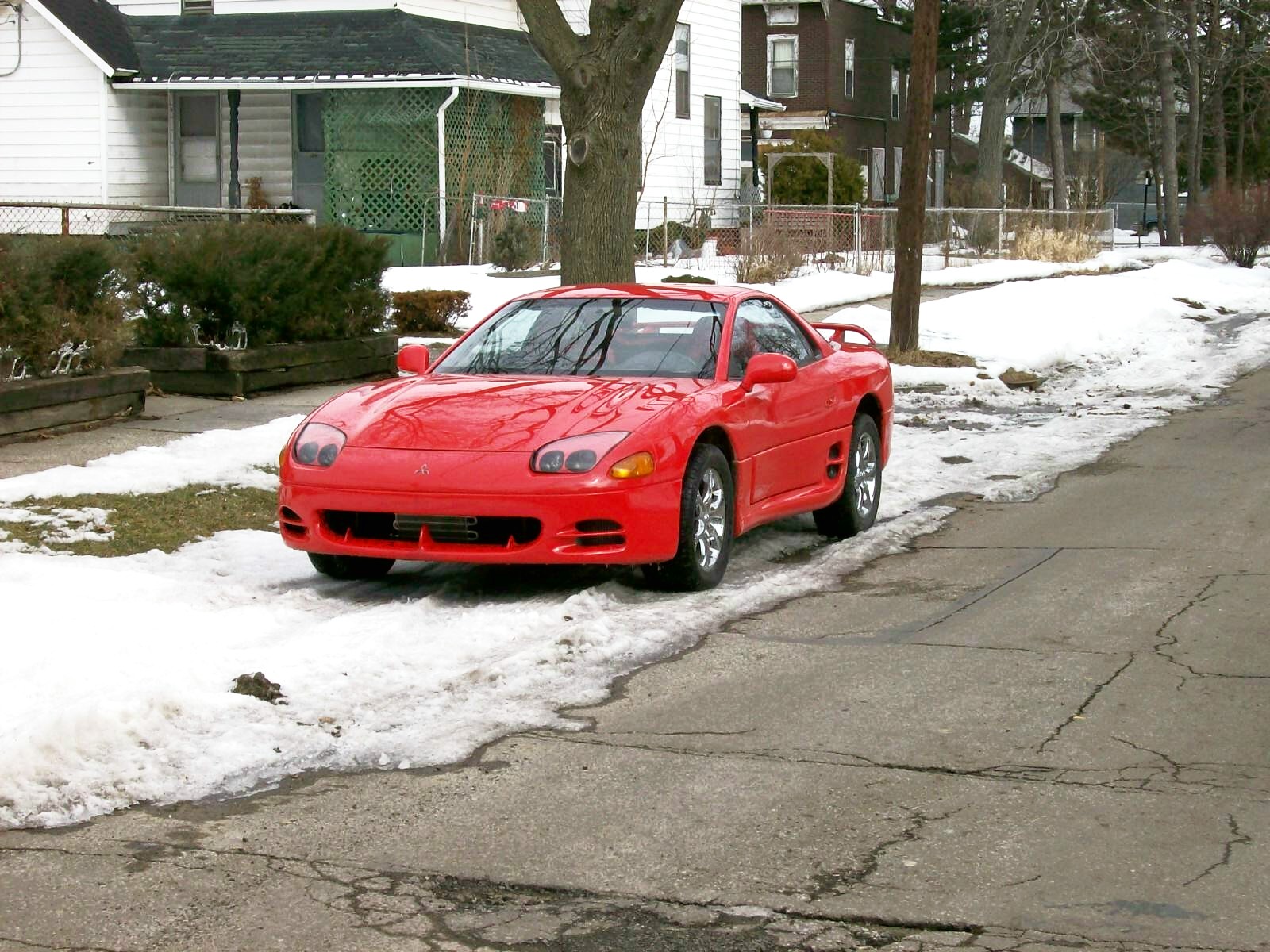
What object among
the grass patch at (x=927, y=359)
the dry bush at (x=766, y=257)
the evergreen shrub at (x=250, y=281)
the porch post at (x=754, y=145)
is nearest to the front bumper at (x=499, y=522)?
the evergreen shrub at (x=250, y=281)

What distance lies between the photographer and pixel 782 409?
912 cm

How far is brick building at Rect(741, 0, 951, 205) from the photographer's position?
53062 mm

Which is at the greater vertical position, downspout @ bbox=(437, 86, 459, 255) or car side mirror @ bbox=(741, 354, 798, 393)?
downspout @ bbox=(437, 86, 459, 255)

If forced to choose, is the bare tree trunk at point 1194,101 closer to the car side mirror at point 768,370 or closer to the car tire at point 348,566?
the car side mirror at point 768,370

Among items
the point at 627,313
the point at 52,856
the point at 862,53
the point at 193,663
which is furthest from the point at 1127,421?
the point at 862,53

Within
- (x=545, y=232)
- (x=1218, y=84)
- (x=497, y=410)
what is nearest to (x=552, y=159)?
(x=545, y=232)

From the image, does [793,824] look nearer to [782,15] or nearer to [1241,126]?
[782,15]

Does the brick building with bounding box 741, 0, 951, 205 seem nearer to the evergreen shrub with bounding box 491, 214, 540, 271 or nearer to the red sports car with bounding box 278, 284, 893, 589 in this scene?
the evergreen shrub with bounding box 491, 214, 540, 271

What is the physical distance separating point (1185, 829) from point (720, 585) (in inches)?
145

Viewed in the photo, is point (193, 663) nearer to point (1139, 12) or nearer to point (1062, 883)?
point (1062, 883)

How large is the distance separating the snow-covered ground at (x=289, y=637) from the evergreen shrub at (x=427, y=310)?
666 cm

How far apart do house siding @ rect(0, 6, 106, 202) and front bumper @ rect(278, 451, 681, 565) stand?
921 inches

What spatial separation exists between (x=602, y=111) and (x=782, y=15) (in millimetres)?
41573

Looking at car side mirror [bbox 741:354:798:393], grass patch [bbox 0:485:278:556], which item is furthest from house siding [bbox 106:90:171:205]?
car side mirror [bbox 741:354:798:393]
